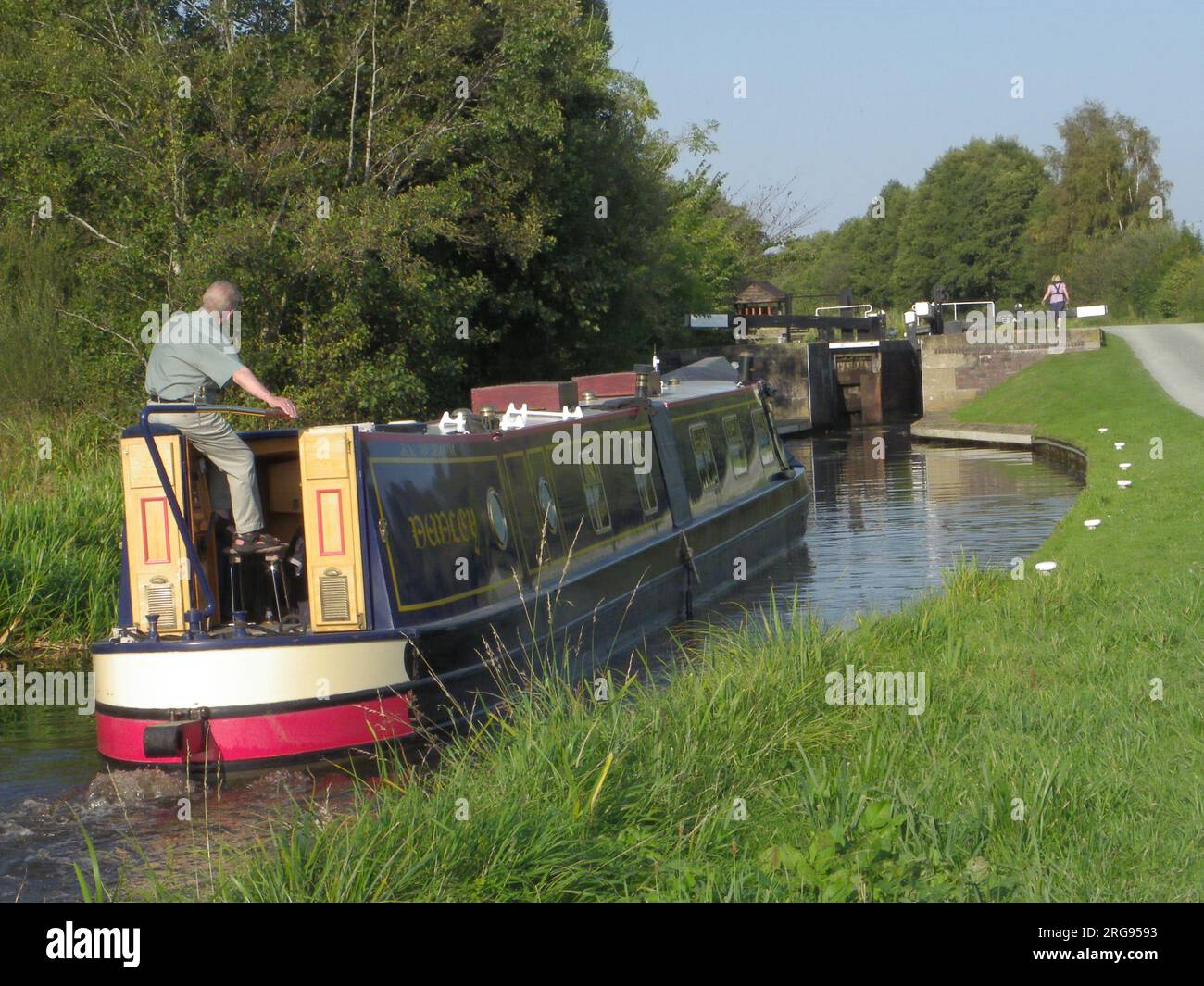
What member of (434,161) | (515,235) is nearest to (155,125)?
(434,161)

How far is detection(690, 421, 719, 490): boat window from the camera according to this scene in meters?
13.5

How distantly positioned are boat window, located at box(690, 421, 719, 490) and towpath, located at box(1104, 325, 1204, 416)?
956 centimetres

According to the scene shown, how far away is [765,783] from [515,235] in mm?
15461

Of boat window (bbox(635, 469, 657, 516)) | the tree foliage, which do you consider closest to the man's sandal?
boat window (bbox(635, 469, 657, 516))

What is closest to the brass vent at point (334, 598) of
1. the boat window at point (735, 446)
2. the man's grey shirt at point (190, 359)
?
the man's grey shirt at point (190, 359)

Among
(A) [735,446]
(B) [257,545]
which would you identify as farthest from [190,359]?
(A) [735,446]

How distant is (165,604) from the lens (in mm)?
7574

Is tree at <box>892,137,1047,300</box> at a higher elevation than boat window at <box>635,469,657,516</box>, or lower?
higher

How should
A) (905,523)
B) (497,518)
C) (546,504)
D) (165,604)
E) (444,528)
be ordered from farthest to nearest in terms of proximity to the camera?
(905,523) → (546,504) → (497,518) → (444,528) → (165,604)

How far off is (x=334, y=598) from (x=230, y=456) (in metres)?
0.91

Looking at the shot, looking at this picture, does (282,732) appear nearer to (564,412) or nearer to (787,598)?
(564,412)

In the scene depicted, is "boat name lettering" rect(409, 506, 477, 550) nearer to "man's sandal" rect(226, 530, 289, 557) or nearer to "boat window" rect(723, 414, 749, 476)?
"man's sandal" rect(226, 530, 289, 557)

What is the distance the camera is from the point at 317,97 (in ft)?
58.5

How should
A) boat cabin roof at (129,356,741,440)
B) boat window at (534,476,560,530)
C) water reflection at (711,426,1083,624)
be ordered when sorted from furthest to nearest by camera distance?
water reflection at (711,426,1083,624) → boat window at (534,476,560,530) → boat cabin roof at (129,356,741,440)
